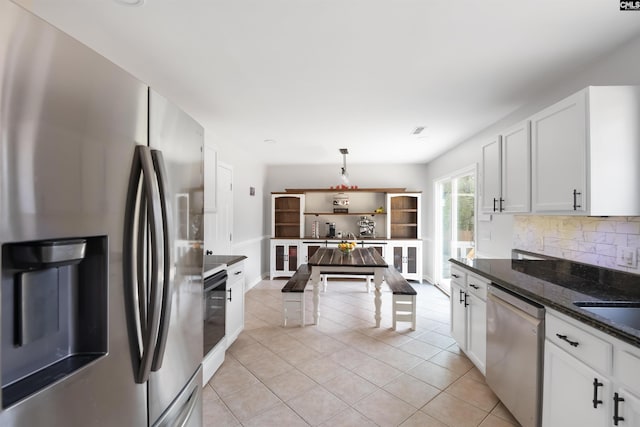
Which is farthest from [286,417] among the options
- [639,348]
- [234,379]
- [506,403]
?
[639,348]

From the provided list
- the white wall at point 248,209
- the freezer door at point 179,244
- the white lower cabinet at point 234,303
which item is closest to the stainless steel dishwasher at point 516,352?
the freezer door at point 179,244

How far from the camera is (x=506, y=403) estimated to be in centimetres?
191

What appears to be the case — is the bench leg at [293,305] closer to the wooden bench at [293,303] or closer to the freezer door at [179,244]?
the wooden bench at [293,303]

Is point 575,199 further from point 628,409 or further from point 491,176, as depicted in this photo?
point 628,409

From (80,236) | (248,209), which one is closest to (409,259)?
(248,209)

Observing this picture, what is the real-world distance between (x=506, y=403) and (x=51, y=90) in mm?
2727

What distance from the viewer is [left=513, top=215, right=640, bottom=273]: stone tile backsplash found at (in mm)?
1866

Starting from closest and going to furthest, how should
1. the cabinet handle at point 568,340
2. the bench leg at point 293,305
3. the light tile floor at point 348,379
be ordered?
the cabinet handle at point 568,340 < the light tile floor at point 348,379 < the bench leg at point 293,305

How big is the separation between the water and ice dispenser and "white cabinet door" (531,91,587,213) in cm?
244

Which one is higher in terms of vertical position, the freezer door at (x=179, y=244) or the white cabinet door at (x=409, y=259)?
the freezer door at (x=179, y=244)

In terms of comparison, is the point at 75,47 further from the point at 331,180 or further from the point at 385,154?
the point at 331,180

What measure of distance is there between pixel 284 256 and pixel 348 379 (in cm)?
376

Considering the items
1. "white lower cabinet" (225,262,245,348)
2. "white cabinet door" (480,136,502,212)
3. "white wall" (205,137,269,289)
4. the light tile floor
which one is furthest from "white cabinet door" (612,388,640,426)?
"white wall" (205,137,269,289)

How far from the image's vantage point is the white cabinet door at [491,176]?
2633mm
